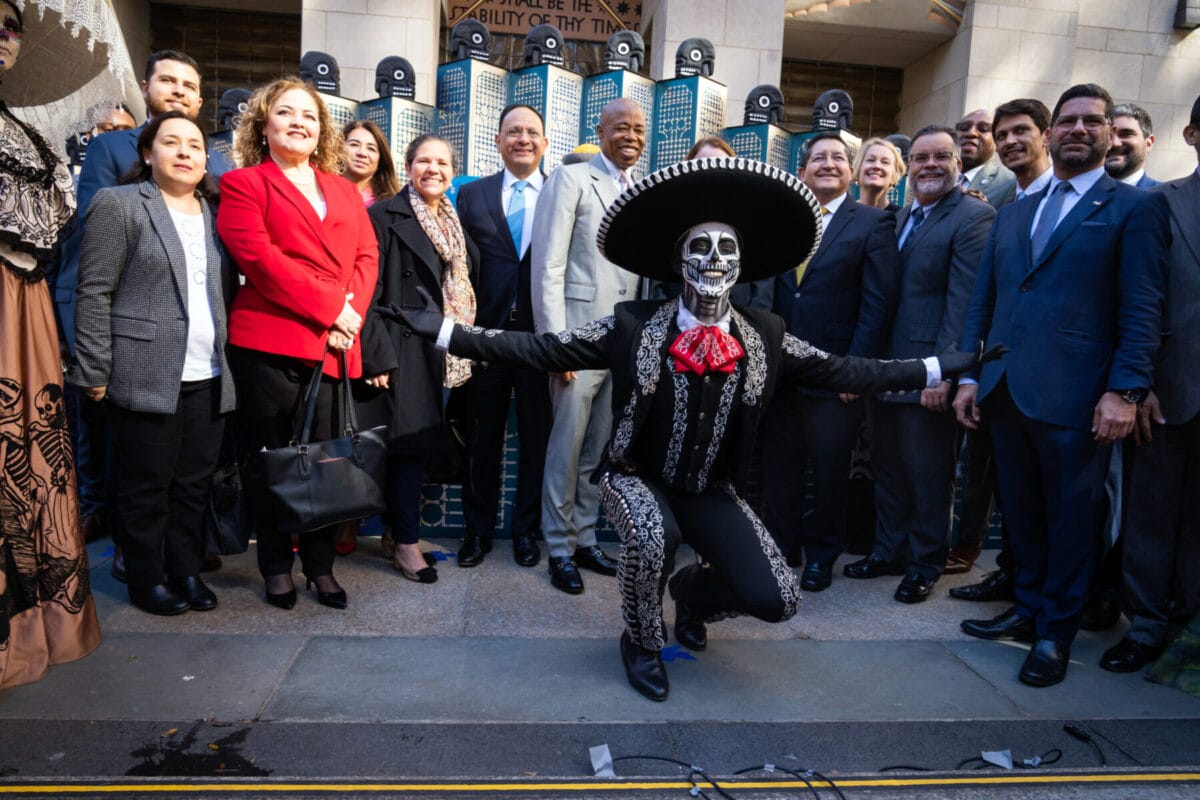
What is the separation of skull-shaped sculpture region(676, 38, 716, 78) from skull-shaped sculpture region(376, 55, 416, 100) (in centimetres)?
269

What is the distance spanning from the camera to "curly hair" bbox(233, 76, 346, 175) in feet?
11.9

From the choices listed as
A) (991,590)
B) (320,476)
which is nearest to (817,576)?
(991,590)

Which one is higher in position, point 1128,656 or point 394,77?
point 394,77

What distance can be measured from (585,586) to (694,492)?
3.95ft

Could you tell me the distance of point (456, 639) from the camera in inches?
143

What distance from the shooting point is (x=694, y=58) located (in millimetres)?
8648

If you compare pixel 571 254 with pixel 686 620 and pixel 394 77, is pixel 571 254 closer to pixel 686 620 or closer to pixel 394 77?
pixel 686 620

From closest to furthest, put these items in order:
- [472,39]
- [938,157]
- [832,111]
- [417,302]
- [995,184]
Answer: [417,302] < [938,157] < [995,184] < [832,111] < [472,39]

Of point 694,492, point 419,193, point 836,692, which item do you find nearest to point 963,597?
point 836,692

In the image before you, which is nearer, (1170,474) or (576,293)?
(1170,474)

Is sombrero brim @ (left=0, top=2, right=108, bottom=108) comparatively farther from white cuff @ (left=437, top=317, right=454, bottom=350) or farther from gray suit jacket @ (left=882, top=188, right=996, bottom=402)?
gray suit jacket @ (left=882, top=188, right=996, bottom=402)

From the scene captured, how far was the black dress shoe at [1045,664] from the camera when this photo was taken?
3.37m

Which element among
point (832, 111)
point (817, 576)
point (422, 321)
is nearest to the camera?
point (422, 321)

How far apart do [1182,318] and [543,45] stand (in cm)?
647
